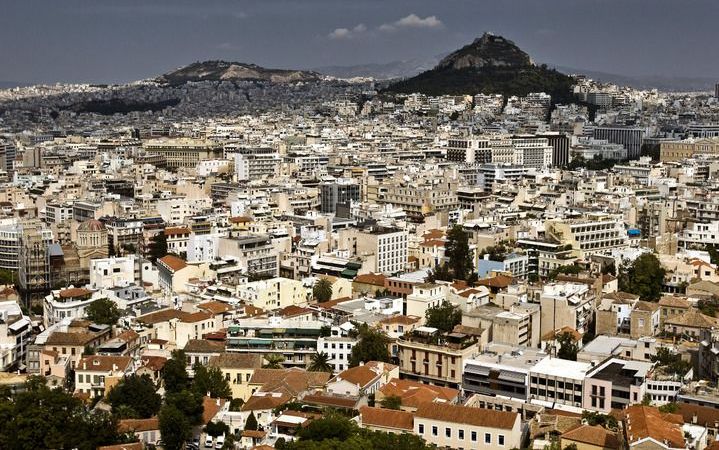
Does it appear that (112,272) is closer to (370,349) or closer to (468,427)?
(370,349)

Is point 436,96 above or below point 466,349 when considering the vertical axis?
above

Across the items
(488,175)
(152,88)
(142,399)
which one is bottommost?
(142,399)

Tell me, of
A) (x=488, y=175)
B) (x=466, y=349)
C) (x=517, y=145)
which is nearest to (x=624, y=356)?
(x=466, y=349)

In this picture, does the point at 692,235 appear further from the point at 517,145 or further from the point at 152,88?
the point at 152,88

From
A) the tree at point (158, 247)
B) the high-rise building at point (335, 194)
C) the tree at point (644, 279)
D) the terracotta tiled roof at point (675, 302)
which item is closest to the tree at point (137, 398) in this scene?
the terracotta tiled roof at point (675, 302)

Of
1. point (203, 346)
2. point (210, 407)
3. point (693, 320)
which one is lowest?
point (210, 407)

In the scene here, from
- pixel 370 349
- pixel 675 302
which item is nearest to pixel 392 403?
pixel 370 349

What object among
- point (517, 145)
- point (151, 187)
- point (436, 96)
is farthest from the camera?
point (436, 96)
